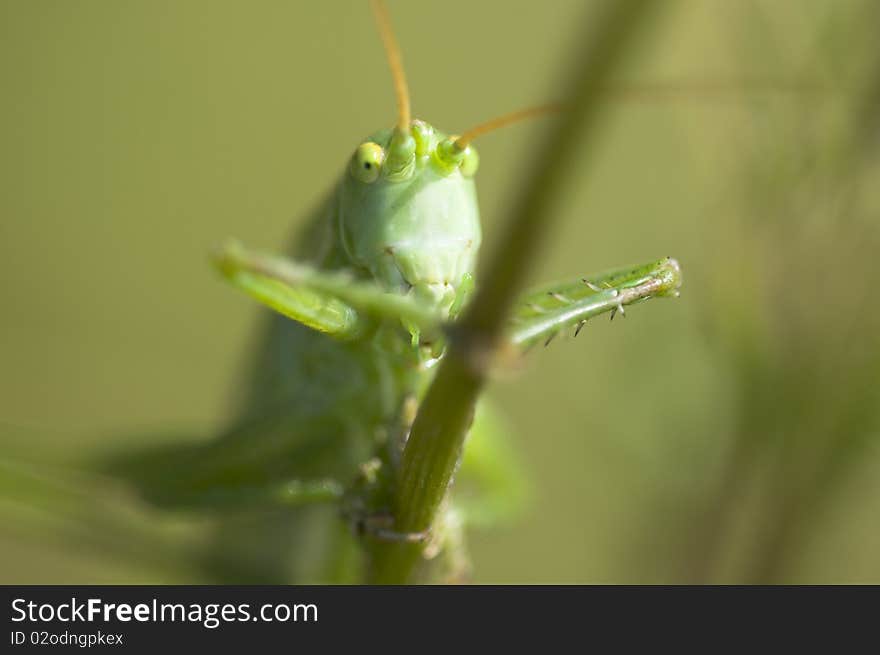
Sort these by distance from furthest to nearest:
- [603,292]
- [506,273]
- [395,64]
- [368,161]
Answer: [368,161] → [603,292] → [395,64] → [506,273]

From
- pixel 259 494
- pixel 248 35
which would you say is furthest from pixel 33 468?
pixel 248 35

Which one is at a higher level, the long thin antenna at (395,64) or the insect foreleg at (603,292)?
the long thin antenna at (395,64)

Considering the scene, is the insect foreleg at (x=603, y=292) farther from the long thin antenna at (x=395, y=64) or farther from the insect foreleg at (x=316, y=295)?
the long thin antenna at (x=395, y=64)

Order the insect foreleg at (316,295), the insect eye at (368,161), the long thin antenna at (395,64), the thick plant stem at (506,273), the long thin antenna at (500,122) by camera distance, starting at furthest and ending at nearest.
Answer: the insect eye at (368,161)
the long thin antenna at (500,122)
the long thin antenna at (395,64)
the insect foreleg at (316,295)
the thick plant stem at (506,273)

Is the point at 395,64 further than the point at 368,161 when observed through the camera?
No

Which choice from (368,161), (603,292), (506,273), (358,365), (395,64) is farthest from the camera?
(358,365)

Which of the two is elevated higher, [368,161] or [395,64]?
[368,161]

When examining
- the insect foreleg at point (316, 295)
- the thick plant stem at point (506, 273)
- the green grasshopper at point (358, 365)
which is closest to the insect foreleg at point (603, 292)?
the green grasshopper at point (358, 365)

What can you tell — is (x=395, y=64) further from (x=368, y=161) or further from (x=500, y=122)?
(x=368, y=161)

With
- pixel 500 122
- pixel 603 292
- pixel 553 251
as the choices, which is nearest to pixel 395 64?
pixel 500 122
